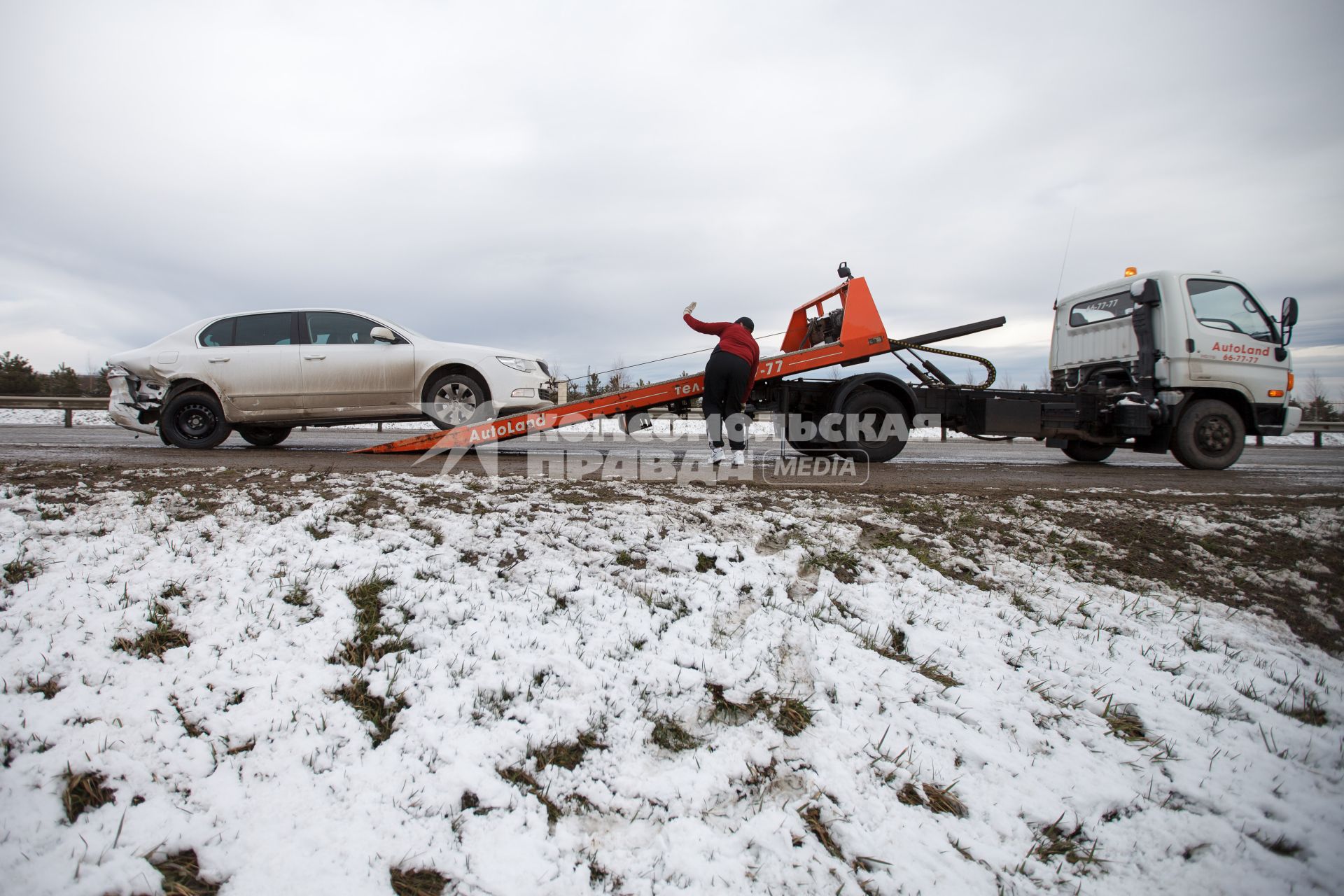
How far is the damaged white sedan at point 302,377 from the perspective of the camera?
6.98m

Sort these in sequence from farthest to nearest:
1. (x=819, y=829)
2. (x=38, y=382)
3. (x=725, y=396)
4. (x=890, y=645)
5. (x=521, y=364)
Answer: (x=38, y=382) → (x=521, y=364) → (x=725, y=396) → (x=890, y=645) → (x=819, y=829)

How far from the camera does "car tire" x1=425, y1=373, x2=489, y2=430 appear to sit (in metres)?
7.02

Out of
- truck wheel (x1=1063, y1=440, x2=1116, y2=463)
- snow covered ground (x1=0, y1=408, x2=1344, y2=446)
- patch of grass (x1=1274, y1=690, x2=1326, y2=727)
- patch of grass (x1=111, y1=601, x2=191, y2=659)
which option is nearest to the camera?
patch of grass (x1=111, y1=601, x2=191, y2=659)

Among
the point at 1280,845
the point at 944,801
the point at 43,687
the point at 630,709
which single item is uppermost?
the point at 43,687

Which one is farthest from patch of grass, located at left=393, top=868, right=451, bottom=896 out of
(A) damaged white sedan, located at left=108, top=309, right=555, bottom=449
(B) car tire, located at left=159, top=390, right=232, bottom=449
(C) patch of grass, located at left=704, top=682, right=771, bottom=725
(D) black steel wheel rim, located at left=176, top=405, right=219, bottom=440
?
(D) black steel wheel rim, located at left=176, top=405, right=219, bottom=440

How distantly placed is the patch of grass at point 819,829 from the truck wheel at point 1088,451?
9.09 m

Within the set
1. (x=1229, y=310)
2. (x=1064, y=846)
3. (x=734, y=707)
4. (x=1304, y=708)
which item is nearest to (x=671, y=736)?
(x=734, y=707)

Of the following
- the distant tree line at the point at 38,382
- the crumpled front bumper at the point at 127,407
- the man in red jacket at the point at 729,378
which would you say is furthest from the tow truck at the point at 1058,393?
the distant tree line at the point at 38,382

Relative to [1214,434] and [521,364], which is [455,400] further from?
[1214,434]

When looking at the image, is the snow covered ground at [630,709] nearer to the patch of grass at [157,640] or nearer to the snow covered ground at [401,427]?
the patch of grass at [157,640]

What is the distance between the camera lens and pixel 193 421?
7.10 m

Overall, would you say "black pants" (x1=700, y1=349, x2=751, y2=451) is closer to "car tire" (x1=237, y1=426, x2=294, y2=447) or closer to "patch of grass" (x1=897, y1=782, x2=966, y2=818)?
"patch of grass" (x1=897, y1=782, x2=966, y2=818)

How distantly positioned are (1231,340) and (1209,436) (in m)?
1.26

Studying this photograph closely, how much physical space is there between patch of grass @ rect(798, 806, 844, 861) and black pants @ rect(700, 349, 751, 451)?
4666 mm
